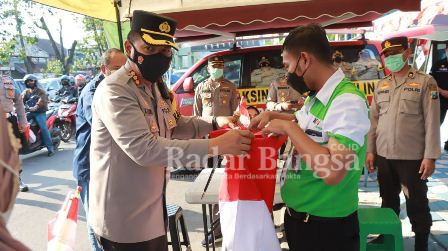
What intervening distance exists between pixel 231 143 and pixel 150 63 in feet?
1.84

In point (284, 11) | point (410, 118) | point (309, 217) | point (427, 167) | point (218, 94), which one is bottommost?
point (427, 167)

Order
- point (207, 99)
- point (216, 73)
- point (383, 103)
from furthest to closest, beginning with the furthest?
point (207, 99) → point (216, 73) → point (383, 103)

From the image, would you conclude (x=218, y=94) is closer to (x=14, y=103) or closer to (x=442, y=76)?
(x=14, y=103)

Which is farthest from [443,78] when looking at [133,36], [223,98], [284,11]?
[133,36]

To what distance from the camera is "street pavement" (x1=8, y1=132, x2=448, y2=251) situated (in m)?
3.70

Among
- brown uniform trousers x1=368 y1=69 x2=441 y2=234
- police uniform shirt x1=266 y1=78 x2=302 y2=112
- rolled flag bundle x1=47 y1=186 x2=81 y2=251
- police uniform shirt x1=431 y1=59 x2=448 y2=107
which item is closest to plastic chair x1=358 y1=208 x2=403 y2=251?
brown uniform trousers x1=368 y1=69 x2=441 y2=234

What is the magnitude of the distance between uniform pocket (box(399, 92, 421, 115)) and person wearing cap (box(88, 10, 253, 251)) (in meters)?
1.98

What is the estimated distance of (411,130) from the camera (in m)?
3.01

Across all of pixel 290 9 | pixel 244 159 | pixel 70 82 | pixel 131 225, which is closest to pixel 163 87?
pixel 244 159

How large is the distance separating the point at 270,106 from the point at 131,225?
3952mm

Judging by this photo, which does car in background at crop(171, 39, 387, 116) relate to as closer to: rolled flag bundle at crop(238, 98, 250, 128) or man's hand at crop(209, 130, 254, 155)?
rolled flag bundle at crop(238, 98, 250, 128)

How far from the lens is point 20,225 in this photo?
4.32m

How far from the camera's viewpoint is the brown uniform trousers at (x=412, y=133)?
291 cm

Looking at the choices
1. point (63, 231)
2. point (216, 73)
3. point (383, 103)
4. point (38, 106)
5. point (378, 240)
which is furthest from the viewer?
point (38, 106)
